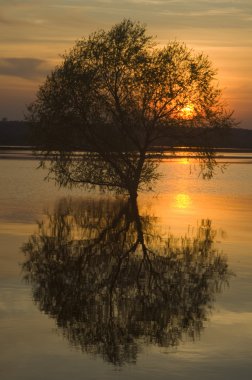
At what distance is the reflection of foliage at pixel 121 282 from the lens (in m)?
14.6

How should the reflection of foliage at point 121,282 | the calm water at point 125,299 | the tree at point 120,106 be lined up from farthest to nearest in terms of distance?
1. the tree at point 120,106
2. the reflection of foliage at point 121,282
3. the calm water at point 125,299

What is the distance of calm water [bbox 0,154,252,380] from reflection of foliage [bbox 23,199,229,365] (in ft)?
0.09

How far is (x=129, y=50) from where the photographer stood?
44.7 metres

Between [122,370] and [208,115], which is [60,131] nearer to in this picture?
[208,115]

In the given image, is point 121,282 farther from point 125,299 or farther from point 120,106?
point 120,106

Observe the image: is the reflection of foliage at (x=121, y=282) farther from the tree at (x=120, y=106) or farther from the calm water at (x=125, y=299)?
the tree at (x=120, y=106)

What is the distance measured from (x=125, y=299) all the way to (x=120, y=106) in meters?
29.5

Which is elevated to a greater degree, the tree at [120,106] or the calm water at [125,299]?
the tree at [120,106]

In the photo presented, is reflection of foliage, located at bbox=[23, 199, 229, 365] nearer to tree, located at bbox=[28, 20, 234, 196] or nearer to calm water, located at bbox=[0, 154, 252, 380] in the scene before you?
calm water, located at bbox=[0, 154, 252, 380]

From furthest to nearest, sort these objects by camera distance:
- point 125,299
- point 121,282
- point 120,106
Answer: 1. point 120,106
2. point 121,282
3. point 125,299

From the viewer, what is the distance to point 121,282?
19359 millimetres

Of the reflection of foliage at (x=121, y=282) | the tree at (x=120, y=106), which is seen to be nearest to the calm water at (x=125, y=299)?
the reflection of foliage at (x=121, y=282)

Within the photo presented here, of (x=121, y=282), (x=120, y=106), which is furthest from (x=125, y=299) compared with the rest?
(x=120, y=106)

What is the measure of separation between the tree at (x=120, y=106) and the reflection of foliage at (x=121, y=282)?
1387cm
